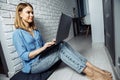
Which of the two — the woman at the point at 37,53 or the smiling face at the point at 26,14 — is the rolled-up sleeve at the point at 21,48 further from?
the smiling face at the point at 26,14

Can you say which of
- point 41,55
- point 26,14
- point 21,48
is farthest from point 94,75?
point 26,14

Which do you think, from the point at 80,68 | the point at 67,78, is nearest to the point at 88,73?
the point at 80,68

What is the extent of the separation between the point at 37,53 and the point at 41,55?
12 cm

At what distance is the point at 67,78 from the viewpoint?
174 cm

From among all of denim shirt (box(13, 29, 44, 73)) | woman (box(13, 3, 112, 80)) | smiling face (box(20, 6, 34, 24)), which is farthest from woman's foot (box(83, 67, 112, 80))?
smiling face (box(20, 6, 34, 24))

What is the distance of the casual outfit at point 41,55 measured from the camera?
5.17ft

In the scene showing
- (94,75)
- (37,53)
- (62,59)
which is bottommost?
(94,75)

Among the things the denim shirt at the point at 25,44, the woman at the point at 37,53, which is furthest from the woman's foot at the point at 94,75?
the denim shirt at the point at 25,44

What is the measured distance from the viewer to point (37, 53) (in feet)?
5.16

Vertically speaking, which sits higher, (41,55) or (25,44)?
(25,44)

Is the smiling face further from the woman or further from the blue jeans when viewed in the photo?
the blue jeans

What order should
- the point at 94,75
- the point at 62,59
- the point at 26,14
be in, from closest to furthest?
1. the point at 94,75
2. the point at 62,59
3. the point at 26,14

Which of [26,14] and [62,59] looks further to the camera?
[26,14]

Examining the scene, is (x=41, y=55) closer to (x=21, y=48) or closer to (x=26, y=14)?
(x=21, y=48)
